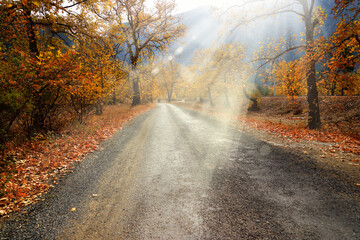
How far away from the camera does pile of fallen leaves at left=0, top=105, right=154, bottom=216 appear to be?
12.2ft

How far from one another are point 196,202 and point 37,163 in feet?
16.3

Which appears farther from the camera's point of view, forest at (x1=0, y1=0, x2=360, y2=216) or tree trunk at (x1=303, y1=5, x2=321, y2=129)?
tree trunk at (x1=303, y1=5, x2=321, y2=129)

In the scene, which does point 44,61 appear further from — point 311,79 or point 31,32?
point 311,79

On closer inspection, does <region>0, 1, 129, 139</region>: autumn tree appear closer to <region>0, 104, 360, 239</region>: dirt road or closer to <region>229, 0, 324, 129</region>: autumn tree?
<region>0, 104, 360, 239</region>: dirt road

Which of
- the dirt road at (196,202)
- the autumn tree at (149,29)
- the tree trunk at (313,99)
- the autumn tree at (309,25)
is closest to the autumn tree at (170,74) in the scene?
the autumn tree at (149,29)

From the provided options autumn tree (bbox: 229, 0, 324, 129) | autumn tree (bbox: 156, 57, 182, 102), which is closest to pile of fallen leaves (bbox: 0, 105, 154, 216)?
autumn tree (bbox: 229, 0, 324, 129)

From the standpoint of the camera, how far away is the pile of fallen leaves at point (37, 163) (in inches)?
146

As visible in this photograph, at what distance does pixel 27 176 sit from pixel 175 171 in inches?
153

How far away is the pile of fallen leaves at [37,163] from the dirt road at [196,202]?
40 cm

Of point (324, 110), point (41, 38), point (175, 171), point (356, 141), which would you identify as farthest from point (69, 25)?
point (324, 110)

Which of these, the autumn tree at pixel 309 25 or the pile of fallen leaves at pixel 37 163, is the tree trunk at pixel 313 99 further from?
the pile of fallen leaves at pixel 37 163

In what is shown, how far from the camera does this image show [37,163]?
5.26 metres

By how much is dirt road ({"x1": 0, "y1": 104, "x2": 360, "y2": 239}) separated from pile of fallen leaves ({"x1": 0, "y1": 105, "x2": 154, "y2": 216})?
0.40 m

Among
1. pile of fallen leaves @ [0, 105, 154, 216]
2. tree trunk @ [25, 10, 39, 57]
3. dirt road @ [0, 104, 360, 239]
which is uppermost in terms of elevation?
tree trunk @ [25, 10, 39, 57]
